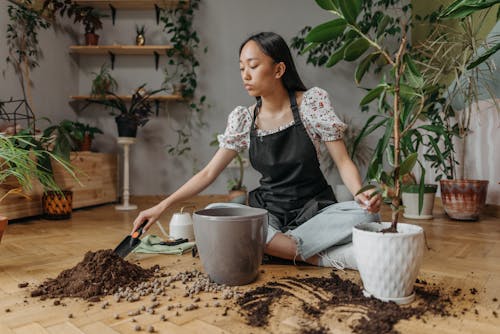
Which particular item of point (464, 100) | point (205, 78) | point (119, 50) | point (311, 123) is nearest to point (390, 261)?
point (311, 123)

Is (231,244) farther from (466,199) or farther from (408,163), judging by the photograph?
(466,199)

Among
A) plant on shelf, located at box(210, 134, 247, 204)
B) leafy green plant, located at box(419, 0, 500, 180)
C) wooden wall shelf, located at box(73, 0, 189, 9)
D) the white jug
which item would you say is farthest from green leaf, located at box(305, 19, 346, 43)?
wooden wall shelf, located at box(73, 0, 189, 9)

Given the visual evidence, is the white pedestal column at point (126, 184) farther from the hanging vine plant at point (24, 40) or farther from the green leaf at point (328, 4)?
the green leaf at point (328, 4)

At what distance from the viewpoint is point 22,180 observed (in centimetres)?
146

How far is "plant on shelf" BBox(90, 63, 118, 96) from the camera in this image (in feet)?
11.8

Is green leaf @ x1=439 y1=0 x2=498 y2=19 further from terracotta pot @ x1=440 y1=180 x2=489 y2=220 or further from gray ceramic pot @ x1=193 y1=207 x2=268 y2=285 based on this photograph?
terracotta pot @ x1=440 y1=180 x2=489 y2=220

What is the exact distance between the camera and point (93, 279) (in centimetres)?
120

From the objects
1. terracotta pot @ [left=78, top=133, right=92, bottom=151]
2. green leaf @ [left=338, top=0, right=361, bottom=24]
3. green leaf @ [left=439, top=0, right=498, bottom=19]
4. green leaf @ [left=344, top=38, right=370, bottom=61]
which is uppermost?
green leaf @ [left=439, top=0, right=498, bottom=19]

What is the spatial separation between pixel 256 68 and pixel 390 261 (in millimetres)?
809

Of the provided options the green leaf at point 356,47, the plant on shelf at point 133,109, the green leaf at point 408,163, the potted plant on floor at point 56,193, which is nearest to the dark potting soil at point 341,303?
the green leaf at point 408,163

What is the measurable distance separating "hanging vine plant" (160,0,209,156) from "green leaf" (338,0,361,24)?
8.92ft

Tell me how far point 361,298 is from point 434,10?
3037 mm

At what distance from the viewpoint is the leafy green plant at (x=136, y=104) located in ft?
11.3

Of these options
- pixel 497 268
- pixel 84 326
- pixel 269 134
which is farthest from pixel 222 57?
pixel 84 326
